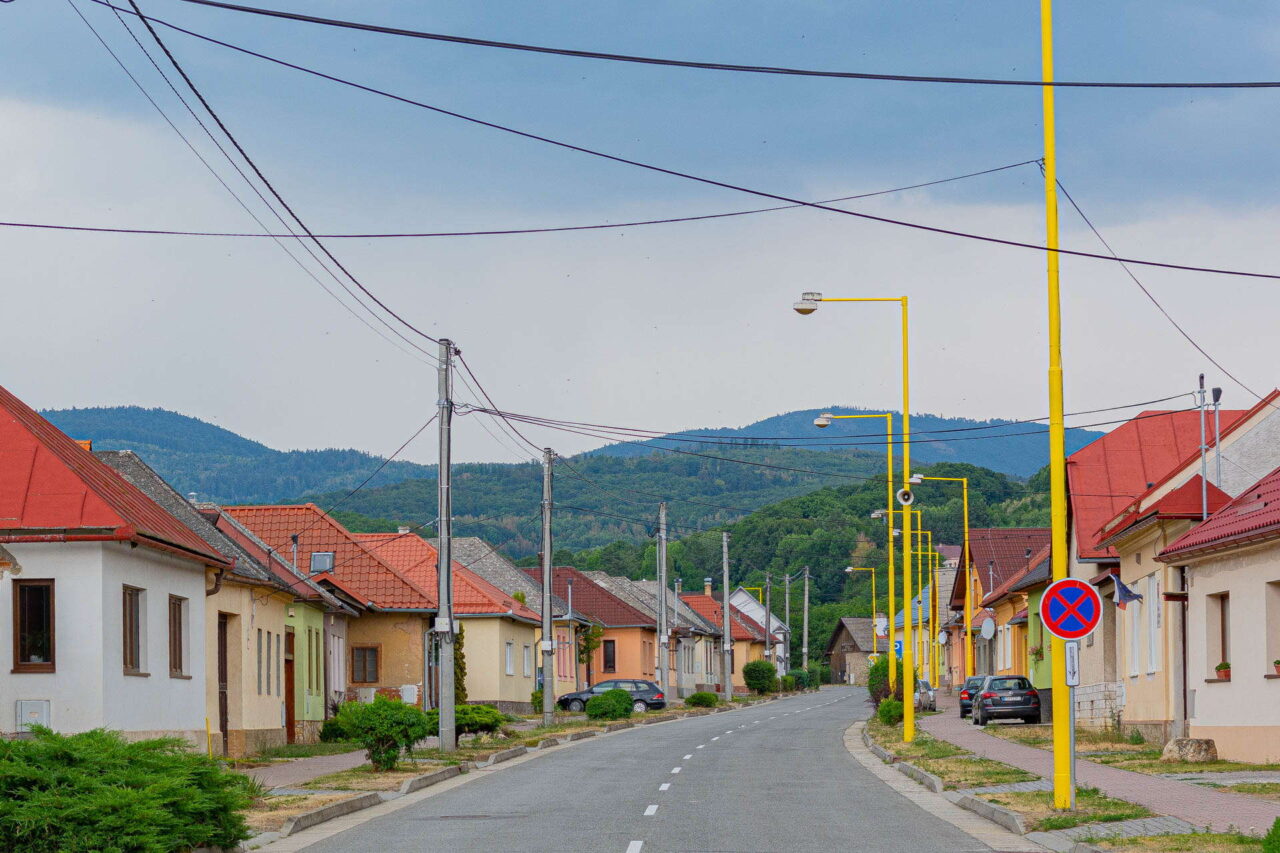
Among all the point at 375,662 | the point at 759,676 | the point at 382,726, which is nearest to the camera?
the point at 382,726

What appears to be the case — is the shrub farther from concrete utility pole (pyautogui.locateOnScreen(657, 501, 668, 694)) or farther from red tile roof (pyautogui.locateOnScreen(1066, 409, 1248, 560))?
red tile roof (pyautogui.locateOnScreen(1066, 409, 1248, 560))

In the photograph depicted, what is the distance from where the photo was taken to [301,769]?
27.6 m

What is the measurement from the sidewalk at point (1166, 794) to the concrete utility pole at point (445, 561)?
1041 centimetres

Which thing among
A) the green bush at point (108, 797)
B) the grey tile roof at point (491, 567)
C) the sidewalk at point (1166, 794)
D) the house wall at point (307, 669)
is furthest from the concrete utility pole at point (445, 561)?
the grey tile roof at point (491, 567)

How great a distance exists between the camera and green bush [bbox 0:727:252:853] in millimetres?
12070

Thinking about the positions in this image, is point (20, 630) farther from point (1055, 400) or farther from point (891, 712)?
point (891, 712)

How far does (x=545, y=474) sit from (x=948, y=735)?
1438cm

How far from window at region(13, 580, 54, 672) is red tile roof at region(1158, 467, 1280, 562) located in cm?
1759

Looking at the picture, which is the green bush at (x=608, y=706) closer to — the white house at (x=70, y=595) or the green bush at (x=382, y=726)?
the green bush at (x=382, y=726)

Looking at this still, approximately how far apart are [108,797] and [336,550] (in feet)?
117

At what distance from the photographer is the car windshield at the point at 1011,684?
43906 mm

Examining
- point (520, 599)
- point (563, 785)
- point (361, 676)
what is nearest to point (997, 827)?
point (563, 785)

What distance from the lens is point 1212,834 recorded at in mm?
14164

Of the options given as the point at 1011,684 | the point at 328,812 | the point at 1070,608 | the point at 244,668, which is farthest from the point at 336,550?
the point at 1070,608
